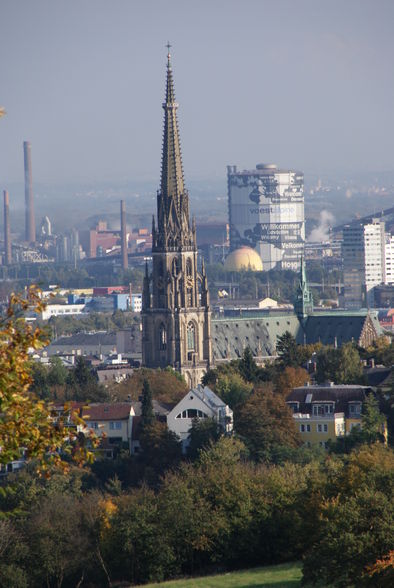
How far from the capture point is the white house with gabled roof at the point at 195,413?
92.2 meters

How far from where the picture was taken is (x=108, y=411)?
318ft

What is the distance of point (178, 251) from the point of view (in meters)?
144

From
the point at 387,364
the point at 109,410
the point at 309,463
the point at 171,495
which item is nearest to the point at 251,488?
the point at 171,495

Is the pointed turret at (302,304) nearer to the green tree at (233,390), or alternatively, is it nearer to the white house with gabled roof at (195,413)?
the green tree at (233,390)

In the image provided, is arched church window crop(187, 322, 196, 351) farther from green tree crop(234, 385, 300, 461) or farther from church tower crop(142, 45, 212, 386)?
green tree crop(234, 385, 300, 461)

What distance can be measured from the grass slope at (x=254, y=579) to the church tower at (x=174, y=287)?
3245 inches

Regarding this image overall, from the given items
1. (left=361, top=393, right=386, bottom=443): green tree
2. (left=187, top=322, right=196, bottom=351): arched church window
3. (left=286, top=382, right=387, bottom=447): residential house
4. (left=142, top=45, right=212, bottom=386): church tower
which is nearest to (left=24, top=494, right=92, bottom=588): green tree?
(left=361, top=393, right=386, bottom=443): green tree

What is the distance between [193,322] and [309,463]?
67.2 meters

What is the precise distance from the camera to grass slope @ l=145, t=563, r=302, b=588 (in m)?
55.8

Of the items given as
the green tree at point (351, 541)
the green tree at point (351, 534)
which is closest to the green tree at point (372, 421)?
the green tree at point (351, 534)

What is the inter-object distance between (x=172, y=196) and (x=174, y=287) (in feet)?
21.8

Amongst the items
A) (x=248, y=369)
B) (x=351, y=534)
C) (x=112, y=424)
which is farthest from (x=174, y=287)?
(x=351, y=534)

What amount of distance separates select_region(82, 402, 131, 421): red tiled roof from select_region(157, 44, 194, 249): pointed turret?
146 feet

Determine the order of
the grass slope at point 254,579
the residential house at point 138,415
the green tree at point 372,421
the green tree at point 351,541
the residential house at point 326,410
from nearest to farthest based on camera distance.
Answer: the green tree at point 351,541, the grass slope at point 254,579, the green tree at point 372,421, the residential house at point 326,410, the residential house at point 138,415
